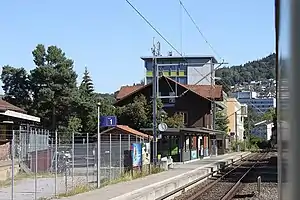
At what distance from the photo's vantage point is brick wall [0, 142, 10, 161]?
2923cm

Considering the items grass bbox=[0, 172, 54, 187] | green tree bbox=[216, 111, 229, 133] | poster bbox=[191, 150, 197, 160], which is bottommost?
poster bbox=[191, 150, 197, 160]

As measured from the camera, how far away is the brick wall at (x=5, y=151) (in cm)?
2923

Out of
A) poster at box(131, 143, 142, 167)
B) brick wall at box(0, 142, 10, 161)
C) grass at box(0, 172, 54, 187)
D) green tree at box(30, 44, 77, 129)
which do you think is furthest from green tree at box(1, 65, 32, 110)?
grass at box(0, 172, 54, 187)

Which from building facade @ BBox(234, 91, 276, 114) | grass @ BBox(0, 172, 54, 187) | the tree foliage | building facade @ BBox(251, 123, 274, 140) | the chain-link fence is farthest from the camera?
building facade @ BBox(234, 91, 276, 114)

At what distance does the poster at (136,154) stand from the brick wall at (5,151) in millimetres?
6445

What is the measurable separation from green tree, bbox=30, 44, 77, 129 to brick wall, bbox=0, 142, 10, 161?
2867 centimetres

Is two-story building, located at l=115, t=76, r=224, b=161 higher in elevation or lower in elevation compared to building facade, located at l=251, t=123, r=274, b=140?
higher

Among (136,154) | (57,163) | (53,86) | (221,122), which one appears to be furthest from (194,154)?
(57,163)

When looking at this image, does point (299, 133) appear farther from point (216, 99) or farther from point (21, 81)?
point (216, 99)

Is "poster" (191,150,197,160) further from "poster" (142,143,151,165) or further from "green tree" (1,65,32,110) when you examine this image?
"poster" (142,143,151,165)

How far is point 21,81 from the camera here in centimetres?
6375

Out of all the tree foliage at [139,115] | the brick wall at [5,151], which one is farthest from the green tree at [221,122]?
the brick wall at [5,151]

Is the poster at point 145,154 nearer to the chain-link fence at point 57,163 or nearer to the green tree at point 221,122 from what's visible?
the chain-link fence at point 57,163

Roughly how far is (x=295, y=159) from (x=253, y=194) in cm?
2258
